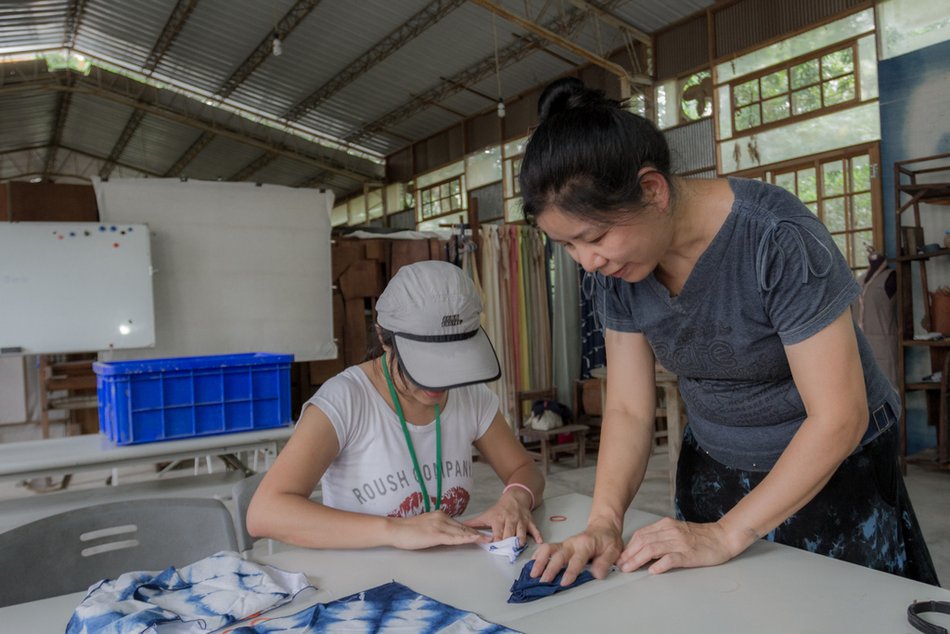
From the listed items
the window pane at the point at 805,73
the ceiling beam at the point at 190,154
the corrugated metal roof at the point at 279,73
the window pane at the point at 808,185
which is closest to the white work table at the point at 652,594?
the window pane at the point at 808,185

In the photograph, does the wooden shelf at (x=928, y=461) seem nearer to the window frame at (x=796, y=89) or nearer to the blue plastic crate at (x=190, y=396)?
the window frame at (x=796, y=89)

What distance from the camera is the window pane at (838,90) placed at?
5984 millimetres

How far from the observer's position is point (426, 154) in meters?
12.1

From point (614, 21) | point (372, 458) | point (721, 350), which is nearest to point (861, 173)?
point (614, 21)

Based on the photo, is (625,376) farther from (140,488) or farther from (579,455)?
(579,455)

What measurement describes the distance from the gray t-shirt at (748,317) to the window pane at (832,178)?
5.43 m

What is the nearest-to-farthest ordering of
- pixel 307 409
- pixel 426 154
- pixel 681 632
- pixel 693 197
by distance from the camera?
1. pixel 681 632
2. pixel 693 197
3. pixel 307 409
4. pixel 426 154

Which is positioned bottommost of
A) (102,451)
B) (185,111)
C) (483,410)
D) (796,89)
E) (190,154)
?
(102,451)

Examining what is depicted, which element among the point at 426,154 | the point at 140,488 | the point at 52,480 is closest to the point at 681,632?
the point at 140,488

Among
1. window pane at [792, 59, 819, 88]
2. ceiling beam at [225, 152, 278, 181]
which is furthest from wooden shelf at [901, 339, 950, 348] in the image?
ceiling beam at [225, 152, 278, 181]

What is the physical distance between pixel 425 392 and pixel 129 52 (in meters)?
11.5

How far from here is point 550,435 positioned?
17.2 feet

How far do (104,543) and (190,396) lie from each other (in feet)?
4.43

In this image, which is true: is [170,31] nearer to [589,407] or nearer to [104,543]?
[589,407]
